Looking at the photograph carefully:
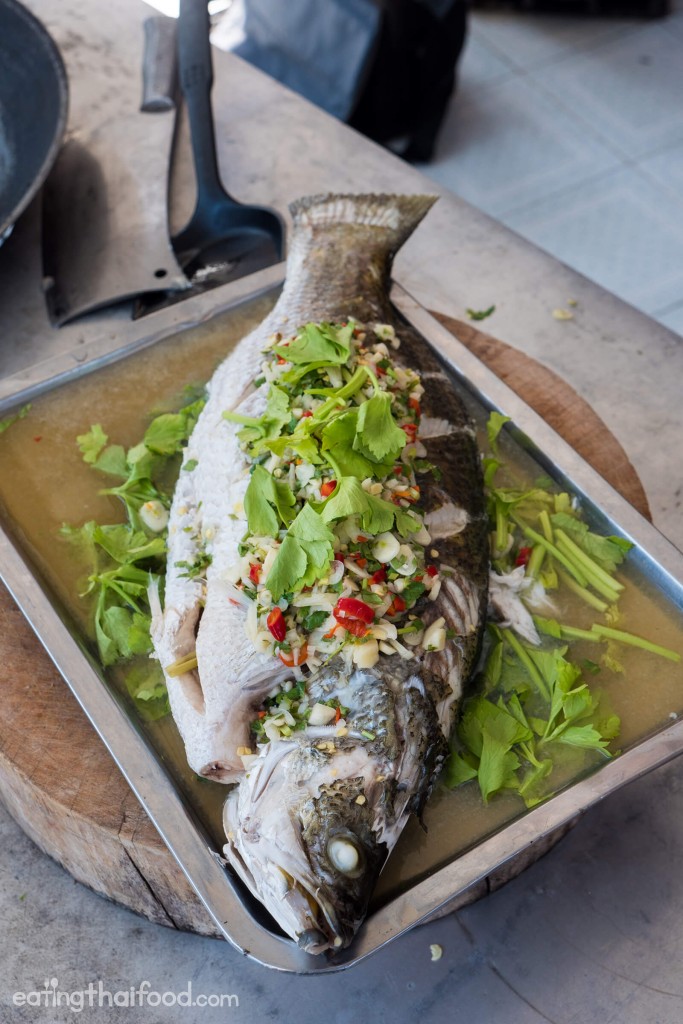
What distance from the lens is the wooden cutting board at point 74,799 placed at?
169 cm

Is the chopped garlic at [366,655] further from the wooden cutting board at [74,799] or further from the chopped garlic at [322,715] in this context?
the wooden cutting board at [74,799]

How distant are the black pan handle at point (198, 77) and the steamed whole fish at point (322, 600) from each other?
0.85 meters

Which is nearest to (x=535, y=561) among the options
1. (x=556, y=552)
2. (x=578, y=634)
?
(x=556, y=552)

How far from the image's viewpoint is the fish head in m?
1.37

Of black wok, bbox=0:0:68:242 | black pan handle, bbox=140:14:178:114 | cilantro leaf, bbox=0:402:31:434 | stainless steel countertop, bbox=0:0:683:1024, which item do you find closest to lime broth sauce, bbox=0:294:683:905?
cilantro leaf, bbox=0:402:31:434

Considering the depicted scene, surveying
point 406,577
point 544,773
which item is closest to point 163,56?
point 406,577

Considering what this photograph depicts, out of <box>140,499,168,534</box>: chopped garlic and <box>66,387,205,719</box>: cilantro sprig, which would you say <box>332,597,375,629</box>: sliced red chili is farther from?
<box>140,499,168,534</box>: chopped garlic

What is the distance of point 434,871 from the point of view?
1.55m

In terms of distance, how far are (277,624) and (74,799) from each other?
1.72 feet

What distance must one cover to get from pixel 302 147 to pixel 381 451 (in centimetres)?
181

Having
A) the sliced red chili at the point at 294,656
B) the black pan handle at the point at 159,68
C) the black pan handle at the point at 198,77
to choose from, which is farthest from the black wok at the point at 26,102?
the sliced red chili at the point at 294,656

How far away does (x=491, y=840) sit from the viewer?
5.01 feet

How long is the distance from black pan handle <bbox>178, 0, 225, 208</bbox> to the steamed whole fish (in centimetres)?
85

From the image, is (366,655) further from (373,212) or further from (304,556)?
(373,212)
